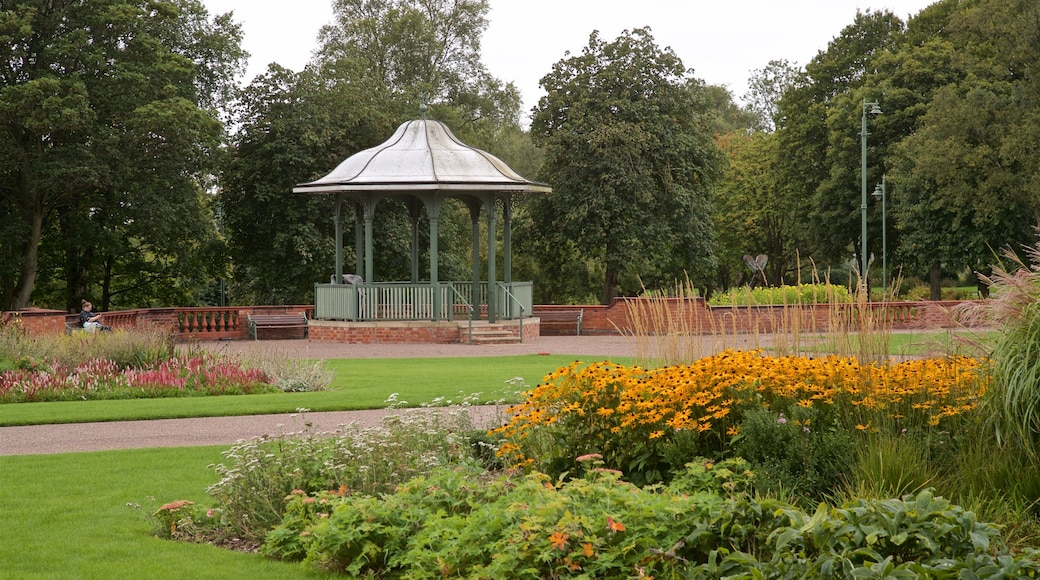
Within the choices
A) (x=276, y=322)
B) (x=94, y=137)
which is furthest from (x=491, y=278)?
(x=94, y=137)

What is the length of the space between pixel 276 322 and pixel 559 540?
79.2 feet

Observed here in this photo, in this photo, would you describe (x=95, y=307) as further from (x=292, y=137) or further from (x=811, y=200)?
(x=811, y=200)

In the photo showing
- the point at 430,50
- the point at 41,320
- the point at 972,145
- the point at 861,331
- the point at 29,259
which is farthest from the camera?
the point at 430,50

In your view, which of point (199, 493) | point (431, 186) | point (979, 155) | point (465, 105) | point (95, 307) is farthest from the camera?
point (465, 105)

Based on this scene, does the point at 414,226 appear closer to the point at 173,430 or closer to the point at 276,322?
the point at 276,322

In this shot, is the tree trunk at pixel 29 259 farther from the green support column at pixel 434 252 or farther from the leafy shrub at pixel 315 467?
the leafy shrub at pixel 315 467

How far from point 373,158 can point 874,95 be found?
2116cm

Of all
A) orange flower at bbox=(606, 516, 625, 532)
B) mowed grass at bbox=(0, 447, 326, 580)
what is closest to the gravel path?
mowed grass at bbox=(0, 447, 326, 580)

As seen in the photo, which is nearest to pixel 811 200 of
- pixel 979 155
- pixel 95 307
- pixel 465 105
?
pixel 979 155

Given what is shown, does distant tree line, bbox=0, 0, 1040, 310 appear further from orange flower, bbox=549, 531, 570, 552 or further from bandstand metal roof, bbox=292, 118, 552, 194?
orange flower, bbox=549, 531, 570, 552

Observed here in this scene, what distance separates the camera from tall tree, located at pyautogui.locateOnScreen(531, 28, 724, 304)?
111 ft

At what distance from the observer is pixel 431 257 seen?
2578 centimetres

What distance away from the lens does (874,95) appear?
3953cm

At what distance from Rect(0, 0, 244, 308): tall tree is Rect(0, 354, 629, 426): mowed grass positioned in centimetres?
1370
